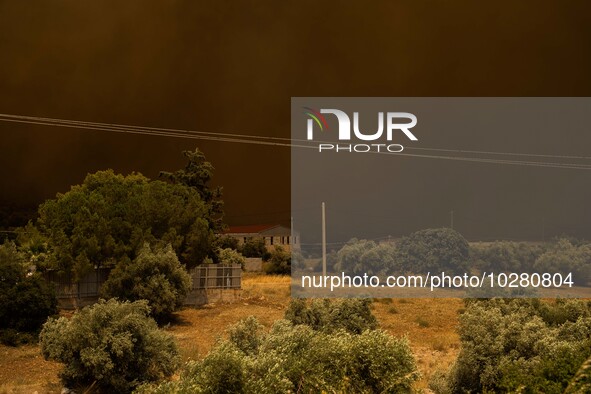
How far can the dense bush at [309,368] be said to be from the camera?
10.5 meters

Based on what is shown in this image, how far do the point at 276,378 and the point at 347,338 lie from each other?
2.78m

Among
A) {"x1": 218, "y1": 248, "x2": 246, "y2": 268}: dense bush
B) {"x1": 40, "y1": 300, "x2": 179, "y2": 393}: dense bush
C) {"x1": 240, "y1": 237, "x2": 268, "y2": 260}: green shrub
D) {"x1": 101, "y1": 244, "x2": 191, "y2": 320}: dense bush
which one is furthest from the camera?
{"x1": 240, "y1": 237, "x2": 268, "y2": 260}: green shrub

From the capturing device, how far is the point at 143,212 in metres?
31.3

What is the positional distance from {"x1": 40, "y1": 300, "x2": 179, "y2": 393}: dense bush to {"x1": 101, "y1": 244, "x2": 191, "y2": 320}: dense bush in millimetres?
8602

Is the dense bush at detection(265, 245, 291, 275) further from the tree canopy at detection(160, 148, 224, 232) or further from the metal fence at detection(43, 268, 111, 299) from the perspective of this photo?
the metal fence at detection(43, 268, 111, 299)

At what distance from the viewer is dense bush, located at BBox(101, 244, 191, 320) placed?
2633cm

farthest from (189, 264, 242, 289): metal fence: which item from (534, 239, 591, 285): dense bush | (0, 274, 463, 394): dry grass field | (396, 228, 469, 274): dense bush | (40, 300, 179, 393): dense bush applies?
(534, 239, 591, 285): dense bush

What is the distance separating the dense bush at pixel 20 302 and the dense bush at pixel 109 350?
5.96 meters

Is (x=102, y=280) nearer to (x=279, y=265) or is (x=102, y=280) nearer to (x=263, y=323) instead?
(x=263, y=323)

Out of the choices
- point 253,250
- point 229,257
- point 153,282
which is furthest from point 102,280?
point 253,250

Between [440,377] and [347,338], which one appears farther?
[440,377]

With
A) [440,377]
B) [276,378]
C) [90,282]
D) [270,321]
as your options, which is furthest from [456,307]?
[276,378]

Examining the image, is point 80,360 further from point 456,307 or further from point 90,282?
point 456,307

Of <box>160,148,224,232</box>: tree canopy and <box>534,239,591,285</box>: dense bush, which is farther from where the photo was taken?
<box>160,148,224,232</box>: tree canopy
